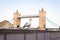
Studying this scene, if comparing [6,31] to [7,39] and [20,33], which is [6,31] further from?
[20,33]

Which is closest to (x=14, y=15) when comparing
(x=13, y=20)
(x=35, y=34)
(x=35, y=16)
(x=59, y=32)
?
(x=13, y=20)

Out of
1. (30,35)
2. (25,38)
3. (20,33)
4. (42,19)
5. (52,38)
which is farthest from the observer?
(42,19)

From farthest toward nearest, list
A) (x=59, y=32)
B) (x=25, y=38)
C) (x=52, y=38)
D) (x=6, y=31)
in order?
1. (x=59, y=32)
2. (x=52, y=38)
3. (x=25, y=38)
4. (x=6, y=31)

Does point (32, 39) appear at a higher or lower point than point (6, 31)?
lower

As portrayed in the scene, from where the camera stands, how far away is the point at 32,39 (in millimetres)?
8727

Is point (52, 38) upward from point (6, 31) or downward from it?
downward

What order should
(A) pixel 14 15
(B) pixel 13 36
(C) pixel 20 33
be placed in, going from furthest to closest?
(A) pixel 14 15 < (C) pixel 20 33 < (B) pixel 13 36

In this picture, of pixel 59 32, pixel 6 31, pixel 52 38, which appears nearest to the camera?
pixel 6 31

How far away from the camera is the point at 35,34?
903 centimetres

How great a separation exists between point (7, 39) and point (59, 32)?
994 cm

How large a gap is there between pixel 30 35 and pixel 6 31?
8.51 feet

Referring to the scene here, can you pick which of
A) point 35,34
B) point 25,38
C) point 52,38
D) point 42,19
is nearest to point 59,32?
point 52,38

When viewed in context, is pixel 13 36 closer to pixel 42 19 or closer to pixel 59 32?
pixel 59 32

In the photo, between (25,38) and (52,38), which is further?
(52,38)
